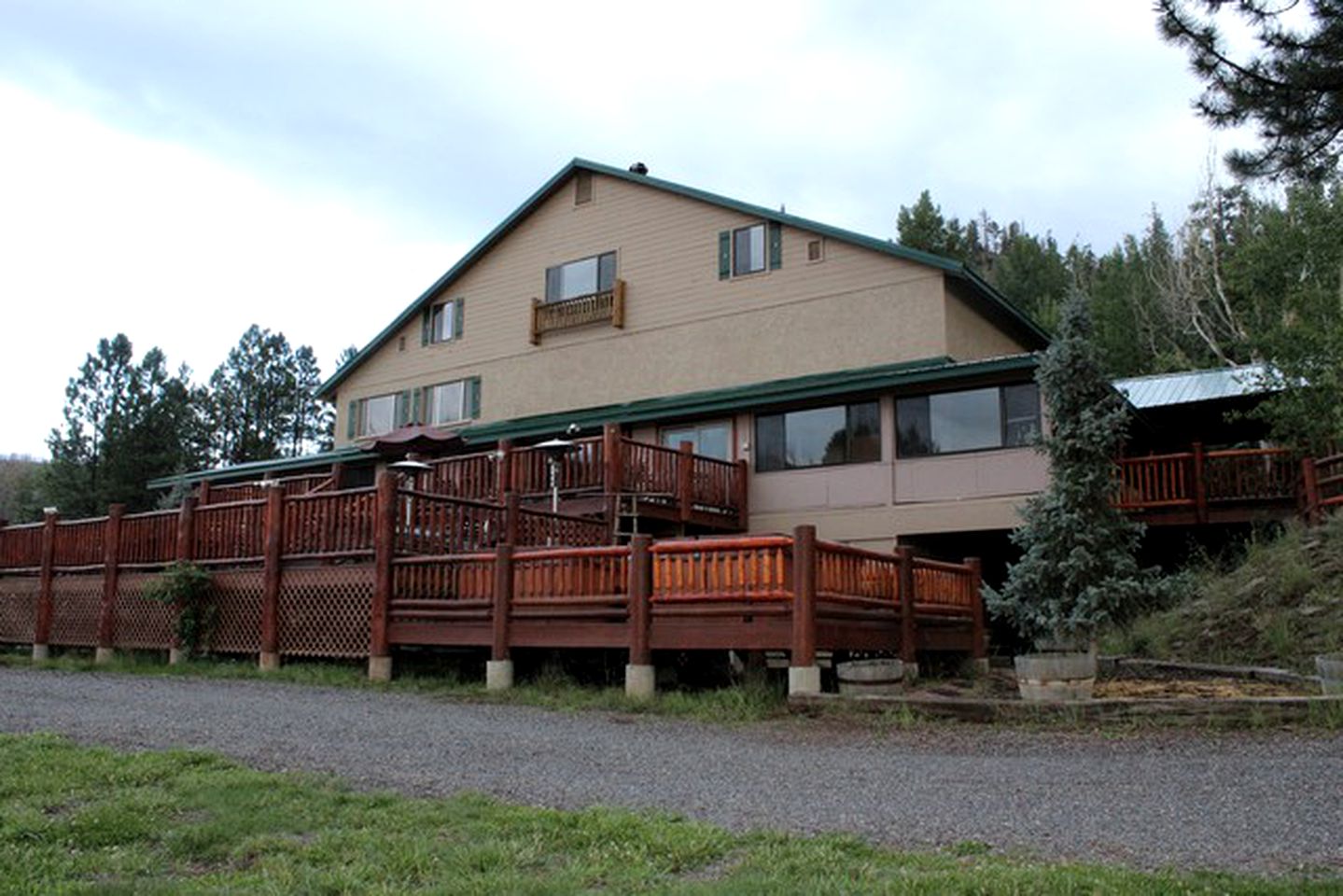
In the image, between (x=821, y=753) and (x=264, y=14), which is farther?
(x=264, y=14)

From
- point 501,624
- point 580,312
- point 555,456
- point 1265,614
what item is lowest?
point 501,624

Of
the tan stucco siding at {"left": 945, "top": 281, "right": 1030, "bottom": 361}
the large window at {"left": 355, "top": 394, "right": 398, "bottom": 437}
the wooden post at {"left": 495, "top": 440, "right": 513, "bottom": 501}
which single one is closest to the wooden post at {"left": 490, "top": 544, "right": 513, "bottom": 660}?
the wooden post at {"left": 495, "top": 440, "right": 513, "bottom": 501}

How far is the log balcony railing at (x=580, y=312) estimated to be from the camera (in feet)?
80.6

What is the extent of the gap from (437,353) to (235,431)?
36.8 meters

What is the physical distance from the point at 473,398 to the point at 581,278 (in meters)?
4.06

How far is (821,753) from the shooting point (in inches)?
335

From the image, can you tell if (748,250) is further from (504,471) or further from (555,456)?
(504,471)

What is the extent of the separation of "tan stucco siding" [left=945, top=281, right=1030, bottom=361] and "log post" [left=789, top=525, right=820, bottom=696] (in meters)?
10.2

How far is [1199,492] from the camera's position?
18984mm

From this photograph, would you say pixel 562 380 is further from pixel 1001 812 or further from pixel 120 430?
pixel 120 430

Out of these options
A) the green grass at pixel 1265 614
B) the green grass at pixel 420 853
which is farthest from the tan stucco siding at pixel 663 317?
the green grass at pixel 420 853

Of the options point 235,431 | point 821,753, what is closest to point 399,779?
point 821,753

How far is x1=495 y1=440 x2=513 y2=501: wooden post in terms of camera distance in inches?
716

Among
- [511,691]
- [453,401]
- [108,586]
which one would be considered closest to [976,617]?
[511,691]
